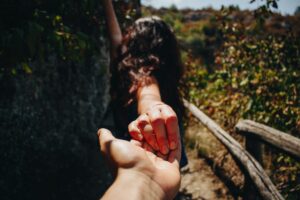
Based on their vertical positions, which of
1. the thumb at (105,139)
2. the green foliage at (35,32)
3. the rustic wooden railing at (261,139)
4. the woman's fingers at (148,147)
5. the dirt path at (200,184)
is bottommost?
the dirt path at (200,184)

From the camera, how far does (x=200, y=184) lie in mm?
3715

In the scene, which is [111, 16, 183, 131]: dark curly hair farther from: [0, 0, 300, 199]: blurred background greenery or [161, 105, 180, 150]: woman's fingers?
[161, 105, 180, 150]: woman's fingers

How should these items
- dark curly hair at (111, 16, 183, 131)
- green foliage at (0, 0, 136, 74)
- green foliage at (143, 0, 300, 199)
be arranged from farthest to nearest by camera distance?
green foliage at (143, 0, 300, 199) → dark curly hair at (111, 16, 183, 131) → green foliage at (0, 0, 136, 74)

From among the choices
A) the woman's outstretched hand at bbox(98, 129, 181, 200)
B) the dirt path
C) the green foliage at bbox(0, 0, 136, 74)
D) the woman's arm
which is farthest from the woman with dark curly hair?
the dirt path

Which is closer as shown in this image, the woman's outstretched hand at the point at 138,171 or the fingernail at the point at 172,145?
the woman's outstretched hand at the point at 138,171

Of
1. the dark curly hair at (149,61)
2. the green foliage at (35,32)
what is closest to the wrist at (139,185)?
the dark curly hair at (149,61)

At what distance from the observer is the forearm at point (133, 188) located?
90 centimetres

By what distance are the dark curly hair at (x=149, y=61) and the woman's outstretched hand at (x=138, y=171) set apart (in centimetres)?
79

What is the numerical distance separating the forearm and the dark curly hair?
0.90 meters

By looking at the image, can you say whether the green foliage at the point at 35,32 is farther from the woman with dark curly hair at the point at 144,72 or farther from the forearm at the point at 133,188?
the forearm at the point at 133,188

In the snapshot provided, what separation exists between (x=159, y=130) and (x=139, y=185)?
0.76 ft

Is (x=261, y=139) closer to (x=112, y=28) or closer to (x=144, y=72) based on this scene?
(x=144, y=72)

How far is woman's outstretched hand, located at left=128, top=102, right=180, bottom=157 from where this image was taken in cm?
109

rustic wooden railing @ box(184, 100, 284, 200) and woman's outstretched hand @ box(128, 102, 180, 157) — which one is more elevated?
woman's outstretched hand @ box(128, 102, 180, 157)
